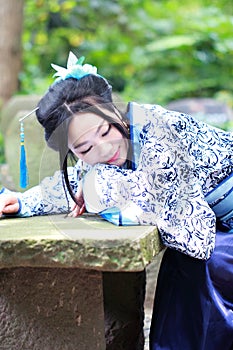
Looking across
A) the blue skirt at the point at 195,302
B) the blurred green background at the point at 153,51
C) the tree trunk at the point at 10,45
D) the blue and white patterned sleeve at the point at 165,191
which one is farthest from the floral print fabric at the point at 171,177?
the blurred green background at the point at 153,51

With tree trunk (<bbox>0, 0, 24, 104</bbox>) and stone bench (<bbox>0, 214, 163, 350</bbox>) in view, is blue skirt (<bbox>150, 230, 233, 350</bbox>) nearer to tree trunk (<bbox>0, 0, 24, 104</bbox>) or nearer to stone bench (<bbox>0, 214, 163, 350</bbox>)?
stone bench (<bbox>0, 214, 163, 350</bbox>)


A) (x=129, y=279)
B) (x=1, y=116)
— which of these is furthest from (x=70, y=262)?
(x=1, y=116)

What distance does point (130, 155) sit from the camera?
180cm

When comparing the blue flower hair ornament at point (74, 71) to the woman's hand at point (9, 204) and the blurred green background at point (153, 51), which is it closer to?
the woman's hand at point (9, 204)

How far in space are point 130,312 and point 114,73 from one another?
773 cm

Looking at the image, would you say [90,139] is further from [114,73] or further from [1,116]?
[114,73]

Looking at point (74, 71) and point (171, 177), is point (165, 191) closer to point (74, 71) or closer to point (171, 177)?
point (171, 177)

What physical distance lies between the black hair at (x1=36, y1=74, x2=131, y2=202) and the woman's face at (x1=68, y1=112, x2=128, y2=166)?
0.02m

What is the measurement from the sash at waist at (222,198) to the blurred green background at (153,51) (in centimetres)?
606

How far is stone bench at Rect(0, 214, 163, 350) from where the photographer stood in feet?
5.21

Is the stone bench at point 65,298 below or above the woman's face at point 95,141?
below

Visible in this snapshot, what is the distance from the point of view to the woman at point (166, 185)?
5.41 feet

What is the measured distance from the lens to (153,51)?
357 inches

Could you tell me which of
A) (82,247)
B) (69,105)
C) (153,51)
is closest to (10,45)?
(153,51)
